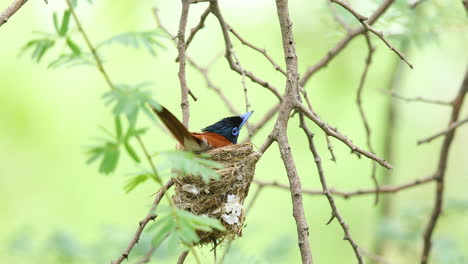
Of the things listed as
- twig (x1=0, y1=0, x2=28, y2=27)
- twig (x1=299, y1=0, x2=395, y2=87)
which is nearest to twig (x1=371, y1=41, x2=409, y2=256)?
twig (x1=299, y1=0, x2=395, y2=87)

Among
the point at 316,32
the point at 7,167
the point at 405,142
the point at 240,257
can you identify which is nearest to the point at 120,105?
the point at 240,257

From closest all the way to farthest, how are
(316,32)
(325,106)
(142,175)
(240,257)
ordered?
(142,175) → (240,257) → (316,32) → (325,106)

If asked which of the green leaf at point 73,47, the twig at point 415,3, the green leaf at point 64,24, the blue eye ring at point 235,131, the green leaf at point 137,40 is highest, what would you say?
the twig at point 415,3

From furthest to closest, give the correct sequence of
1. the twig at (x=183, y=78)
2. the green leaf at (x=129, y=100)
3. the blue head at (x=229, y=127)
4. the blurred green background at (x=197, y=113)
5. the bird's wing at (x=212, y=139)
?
the blurred green background at (x=197, y=113)
the blue head at (x=229, y=127)
the bird's wing at (x=212, y=139)
the twig at (x=183, y=78)
the green leaf at (x=129, y=100)

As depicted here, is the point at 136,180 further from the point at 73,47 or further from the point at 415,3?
the point at 415,3

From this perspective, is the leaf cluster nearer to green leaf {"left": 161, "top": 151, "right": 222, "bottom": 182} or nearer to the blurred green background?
green leaf {"left": 161, "top": 151, "right": 222, "bottom": 182}

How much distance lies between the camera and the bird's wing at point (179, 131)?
2.82 m

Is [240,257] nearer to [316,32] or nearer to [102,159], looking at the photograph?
[102,159]

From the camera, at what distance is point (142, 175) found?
196cm

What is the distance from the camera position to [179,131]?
10.1 feet

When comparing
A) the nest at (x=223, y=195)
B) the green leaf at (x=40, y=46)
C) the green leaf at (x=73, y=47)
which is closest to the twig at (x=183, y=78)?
the nest at (x=223, y=195)

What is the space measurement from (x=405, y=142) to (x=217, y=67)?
3.75 meters

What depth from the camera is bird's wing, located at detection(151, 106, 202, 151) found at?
9.25 feet

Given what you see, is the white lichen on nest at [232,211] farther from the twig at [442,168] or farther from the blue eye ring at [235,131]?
the twig at [442,168]
